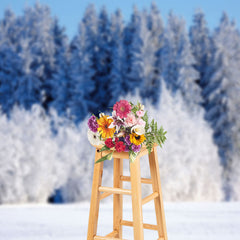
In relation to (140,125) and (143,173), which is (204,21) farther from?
(140,125)

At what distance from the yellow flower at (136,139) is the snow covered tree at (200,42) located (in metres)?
17.2

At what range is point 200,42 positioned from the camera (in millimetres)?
Answer: 19234

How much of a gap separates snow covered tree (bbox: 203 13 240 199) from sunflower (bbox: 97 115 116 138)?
46.6 ft

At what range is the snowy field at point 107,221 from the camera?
360 centimetres

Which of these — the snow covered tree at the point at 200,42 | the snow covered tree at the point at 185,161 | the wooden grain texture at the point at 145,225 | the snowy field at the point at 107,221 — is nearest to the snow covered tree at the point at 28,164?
the snow covered tree at the point at 185,161

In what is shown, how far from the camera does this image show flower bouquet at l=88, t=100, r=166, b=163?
2.27 m

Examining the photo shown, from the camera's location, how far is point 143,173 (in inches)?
355

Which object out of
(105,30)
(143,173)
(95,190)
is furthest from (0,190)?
(105,30)

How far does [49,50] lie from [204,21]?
28.6ft

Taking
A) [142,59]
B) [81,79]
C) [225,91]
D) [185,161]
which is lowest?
[185,161]

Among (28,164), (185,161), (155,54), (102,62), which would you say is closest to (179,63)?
(155,54)

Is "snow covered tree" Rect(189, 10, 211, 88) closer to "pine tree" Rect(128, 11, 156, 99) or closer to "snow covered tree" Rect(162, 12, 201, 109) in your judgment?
"snow covered tree" Rect(162, 12, 201, 109)

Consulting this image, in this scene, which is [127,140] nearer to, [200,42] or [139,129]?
[139,129]

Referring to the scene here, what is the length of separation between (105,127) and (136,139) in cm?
22
